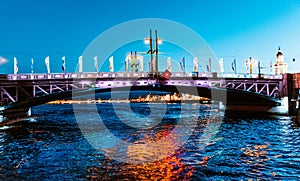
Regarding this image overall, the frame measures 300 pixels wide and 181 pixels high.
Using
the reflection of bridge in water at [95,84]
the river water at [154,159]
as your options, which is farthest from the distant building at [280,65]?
the river water at [154,159]

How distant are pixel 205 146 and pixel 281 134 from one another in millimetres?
10576

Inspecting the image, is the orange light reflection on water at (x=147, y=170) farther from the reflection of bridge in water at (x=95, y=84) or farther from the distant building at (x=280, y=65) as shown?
the distant building at (x=280, y=65)

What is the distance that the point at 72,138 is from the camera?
Result: 2662cm

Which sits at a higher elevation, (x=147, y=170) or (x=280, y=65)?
(x=280, y=65)

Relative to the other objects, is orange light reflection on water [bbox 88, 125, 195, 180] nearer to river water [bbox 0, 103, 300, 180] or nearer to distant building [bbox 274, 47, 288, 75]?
river water [bbox 0, 103, 300, 180]

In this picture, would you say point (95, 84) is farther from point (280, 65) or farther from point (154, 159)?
point (280, 65)

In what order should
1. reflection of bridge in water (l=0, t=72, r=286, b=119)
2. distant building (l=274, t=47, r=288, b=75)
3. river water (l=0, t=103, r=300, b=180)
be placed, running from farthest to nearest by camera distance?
distant building (l=274, t=47, r=288, b=75)
reflection of bridge in water (l=0, t=72, r=286, b=119)
river water (l=0, t=103, r=300, b=180)

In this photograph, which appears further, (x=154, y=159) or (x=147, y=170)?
(x=154, y=159)

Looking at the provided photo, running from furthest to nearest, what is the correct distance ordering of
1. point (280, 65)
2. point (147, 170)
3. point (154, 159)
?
1. point (280, 65)
2. point (154, 159)
3. point (147, 170)

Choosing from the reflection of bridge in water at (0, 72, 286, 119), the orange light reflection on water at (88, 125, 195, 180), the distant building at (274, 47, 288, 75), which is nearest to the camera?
the orange light reflection on water at (88, 125, 195, 180)

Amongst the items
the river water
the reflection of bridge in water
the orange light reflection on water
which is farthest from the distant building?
the orange light reflection on water

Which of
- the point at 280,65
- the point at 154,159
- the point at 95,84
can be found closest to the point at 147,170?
the point at 154,159

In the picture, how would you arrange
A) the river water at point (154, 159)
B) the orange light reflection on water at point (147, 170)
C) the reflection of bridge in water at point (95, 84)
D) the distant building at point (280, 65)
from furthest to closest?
the distant building at point (280, 65) < the reflection of bridge in water at point (95, 84) < the river water at point (154, 159) < the orange light reflection on water at point (147, 170)

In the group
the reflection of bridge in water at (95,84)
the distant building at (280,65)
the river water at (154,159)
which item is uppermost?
the distant building at (280,65)
